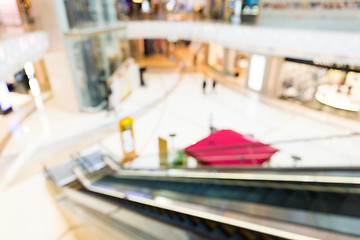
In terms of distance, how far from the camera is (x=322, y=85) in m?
10.8

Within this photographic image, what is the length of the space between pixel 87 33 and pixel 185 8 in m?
21.3

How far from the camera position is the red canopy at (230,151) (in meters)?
4.17

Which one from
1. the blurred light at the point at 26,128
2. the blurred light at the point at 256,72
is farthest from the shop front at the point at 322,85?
the blurred light at the point at 26,128

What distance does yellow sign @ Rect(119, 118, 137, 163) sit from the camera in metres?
6.68

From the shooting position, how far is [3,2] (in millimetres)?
9656

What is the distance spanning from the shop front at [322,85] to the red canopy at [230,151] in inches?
236

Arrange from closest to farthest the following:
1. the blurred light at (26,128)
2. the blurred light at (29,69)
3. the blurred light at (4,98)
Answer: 1. the blurred light at (26,128)
2. the blurred light at (4,98)
3. the blurred light at (29,69)

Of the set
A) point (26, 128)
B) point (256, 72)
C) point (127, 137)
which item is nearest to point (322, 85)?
point (256, 72)

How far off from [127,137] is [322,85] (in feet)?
32.1

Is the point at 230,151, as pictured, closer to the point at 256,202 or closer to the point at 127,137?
the point at 256,202

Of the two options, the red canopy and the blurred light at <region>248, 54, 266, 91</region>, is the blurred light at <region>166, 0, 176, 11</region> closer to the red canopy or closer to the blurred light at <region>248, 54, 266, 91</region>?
the blurred light at <region>248, 54, 266, 91</region>

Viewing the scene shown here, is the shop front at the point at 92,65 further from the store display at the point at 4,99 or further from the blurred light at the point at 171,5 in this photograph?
the blurred light at the point at 171,5

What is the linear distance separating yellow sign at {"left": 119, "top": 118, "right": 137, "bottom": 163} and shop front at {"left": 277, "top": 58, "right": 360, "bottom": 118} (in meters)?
8.17

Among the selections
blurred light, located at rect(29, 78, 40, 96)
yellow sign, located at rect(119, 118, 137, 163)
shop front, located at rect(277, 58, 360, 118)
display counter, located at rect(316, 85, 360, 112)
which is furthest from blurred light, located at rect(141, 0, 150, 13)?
yellow sign, located at rect(119, 118, 137, 163)
